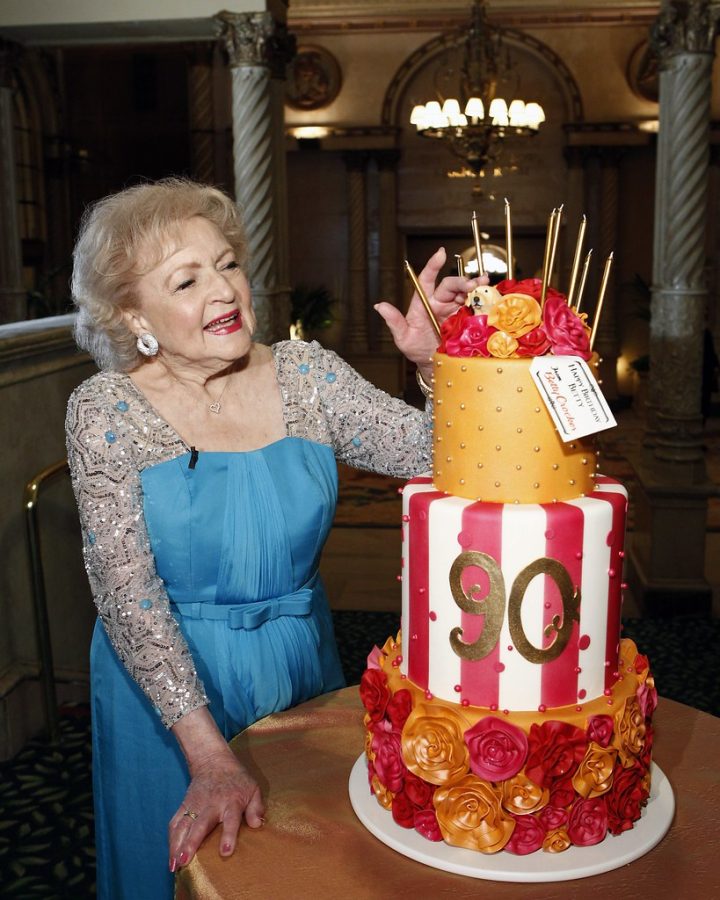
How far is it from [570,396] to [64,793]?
2.96m

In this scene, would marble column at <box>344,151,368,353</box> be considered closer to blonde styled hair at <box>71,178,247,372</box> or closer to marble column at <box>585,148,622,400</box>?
marble column at <box>585,148,622,400</box>

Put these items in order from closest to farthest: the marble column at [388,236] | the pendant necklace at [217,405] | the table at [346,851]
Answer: the table at [346,851] < the pendant necklace at [217,405] < the marble column at [388,236]

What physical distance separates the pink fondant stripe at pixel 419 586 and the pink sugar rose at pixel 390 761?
0.10m

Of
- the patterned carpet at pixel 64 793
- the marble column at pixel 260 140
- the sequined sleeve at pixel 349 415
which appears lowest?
the patterned carpet at pixel 64 793

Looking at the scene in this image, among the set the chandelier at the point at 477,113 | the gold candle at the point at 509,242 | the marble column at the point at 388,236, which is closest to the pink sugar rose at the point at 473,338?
the gold candle at the point at 509,242

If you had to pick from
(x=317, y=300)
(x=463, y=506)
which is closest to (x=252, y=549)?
(x=463, y=506)

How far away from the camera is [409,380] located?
629 inches

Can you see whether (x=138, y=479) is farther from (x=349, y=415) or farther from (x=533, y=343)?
(x=533, y=343)

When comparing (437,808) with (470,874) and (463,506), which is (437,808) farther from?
(463,506)

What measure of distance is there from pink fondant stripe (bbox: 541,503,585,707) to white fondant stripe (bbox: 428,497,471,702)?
0.13 metres

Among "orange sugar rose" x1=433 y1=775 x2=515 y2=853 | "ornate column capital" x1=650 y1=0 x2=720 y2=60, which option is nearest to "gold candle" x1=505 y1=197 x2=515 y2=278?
"orange sugar rose" x1=433 y1=775 x2=515 y2=853

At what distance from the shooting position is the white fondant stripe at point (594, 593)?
1.55 meters

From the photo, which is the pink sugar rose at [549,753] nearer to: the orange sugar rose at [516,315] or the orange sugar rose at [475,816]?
the orange sugar rose at [475,816]

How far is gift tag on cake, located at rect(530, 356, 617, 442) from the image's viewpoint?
1470 millimetres
